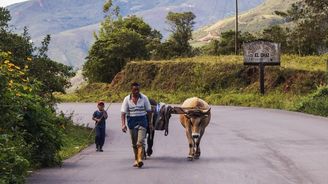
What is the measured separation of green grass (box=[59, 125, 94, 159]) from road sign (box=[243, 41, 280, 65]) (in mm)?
24022

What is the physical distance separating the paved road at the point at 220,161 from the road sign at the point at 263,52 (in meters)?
24.6

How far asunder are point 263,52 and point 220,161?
36.8 metres

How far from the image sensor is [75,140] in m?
25.5

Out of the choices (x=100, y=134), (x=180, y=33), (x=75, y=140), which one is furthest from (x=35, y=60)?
(x=180, y=33)

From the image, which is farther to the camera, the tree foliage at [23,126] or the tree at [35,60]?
the tree at [35,60]

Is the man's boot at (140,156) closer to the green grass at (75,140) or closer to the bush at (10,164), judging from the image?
the bush at (10,164)

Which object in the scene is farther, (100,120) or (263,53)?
(263,53)

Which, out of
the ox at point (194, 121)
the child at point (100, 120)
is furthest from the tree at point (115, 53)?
the ox at point (194, 121)

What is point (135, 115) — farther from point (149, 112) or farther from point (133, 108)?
point (149, 112)

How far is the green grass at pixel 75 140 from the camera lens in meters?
20.8

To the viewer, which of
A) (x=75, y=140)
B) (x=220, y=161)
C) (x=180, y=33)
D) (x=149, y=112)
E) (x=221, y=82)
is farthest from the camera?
(x=180, y=33)

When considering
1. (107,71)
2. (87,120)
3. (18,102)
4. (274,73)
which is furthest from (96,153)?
(107,71)

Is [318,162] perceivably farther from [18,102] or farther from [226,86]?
[226,86]

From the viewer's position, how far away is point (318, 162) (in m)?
15.7
